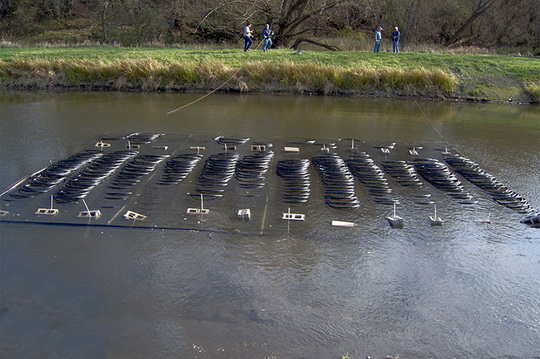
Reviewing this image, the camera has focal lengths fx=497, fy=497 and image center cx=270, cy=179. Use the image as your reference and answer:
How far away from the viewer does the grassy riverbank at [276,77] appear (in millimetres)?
19078

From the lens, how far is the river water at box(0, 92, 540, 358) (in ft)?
16.0

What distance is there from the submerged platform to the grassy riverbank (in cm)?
828

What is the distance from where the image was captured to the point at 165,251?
6.49m

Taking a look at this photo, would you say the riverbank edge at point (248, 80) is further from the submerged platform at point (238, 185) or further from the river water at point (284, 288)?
the river water at point (284, 288)

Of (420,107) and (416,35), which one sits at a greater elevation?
(416,35)

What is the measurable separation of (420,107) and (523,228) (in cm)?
1046

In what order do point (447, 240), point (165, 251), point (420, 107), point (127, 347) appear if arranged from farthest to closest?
point (420, 107), point (447, 240), point (165, 251), point (127, 347)

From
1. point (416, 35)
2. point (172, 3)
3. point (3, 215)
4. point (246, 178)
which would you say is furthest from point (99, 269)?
point (416, 35)

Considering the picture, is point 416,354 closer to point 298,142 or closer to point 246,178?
point 246,178

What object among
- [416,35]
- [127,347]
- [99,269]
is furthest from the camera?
[416,35]

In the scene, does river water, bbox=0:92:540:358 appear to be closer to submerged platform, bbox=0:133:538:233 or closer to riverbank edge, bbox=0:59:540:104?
submerged platform, bbox=0:133:538:233

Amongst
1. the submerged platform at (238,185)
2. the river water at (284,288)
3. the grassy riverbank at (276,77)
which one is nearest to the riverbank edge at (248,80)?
the grassy riverbank at (276,77)

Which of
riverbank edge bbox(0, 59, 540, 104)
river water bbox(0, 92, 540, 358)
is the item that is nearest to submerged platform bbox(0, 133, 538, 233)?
river water bbox(0, 92, 540, 358)

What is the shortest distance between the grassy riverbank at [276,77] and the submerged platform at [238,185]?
828 cm
